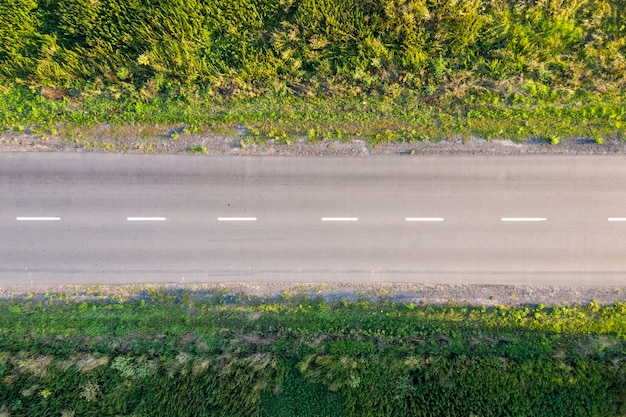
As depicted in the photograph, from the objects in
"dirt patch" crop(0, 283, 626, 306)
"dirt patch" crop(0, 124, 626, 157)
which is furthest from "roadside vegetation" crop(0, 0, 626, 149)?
"dirt patch" crop(0, 283, 626, 306)

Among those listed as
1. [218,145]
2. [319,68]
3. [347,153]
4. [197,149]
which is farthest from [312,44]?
[197,149]

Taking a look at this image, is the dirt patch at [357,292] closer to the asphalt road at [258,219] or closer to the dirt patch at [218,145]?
the asphalt road at [258,219]

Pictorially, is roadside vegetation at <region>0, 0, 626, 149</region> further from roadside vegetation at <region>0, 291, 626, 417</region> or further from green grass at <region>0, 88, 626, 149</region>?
roadside vegetation at <region>0, 291, 626, 417</region>

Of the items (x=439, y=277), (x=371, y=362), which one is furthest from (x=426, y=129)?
(x=371, y=362)

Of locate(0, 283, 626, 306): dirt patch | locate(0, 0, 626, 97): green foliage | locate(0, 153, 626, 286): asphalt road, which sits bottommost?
locate(0, 283, 626, 306): dirt patch

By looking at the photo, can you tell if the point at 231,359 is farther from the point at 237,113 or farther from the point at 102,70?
the point at 102,70

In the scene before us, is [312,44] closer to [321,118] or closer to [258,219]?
[321,118]
